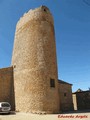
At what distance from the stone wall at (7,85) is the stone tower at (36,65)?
44.8 inches

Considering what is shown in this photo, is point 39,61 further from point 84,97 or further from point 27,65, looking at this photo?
point 84,97

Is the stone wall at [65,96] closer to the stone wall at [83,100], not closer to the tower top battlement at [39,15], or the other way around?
the stone wall at [83,100]

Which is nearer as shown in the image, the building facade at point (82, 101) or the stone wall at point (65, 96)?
the stone wall at point (65, 96)

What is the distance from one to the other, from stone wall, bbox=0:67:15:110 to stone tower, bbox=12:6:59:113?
114 centimetres

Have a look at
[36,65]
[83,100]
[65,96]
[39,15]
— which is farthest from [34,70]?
[83,100]

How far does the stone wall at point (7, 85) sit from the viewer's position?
23078mm

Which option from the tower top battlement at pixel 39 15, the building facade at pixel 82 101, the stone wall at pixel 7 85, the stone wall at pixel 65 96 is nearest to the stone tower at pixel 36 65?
the tower top battlement at pixel 39 15

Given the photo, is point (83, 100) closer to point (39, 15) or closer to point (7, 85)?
point (7, 85)

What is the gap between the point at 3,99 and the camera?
23.0 meters

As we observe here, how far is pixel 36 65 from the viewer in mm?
20219

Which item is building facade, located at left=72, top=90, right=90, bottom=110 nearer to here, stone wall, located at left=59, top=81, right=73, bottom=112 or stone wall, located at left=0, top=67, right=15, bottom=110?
stone wall, located at left=59, top=81, right=73, bottom=112

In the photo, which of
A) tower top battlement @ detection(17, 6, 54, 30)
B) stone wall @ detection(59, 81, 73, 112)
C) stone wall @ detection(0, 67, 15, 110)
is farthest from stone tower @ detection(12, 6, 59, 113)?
stone wall @ detection(59, 81, 73, 112)

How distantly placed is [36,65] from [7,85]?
6.05 m

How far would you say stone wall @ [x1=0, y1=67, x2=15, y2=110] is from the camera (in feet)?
75.7
